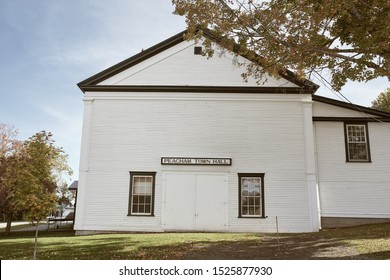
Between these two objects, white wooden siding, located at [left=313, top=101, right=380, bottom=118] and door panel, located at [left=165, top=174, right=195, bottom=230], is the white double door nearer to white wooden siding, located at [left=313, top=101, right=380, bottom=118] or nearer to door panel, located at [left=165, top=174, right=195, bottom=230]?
door panel, located at [left=165, top=174, right=195, bottom=230]

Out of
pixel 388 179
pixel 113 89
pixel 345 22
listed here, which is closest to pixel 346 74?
pixel 345 22

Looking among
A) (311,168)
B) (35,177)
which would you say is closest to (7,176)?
(35,177)

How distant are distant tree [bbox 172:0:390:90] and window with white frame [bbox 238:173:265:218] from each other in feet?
21.2

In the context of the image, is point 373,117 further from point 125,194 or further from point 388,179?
point 125,194

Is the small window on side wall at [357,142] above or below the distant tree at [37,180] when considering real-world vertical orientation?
above

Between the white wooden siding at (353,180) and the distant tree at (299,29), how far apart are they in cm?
654

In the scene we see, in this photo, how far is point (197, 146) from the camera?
17078 millimetres

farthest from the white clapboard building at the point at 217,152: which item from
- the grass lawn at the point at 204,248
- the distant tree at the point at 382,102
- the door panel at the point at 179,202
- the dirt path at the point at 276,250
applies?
the distant tree at the point at 382,102

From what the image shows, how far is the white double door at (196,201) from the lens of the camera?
648 inches

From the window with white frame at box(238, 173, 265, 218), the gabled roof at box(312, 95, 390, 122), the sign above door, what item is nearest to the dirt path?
the window with white frame at box(238, 173, 265, 218)

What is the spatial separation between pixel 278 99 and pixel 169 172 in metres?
6.66

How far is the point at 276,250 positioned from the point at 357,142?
10.2 meters

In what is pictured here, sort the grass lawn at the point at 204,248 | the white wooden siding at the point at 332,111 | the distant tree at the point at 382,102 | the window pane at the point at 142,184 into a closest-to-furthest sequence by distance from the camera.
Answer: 1. the grass lawn at the point at 204,248
2. the window pane at the point at 142,184
3. the white wooden siding at the point at 332,111
4. the distant tree at the point at 382,102

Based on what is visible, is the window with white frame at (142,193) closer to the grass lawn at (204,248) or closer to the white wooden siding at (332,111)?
the grass lawn at (204,248)
